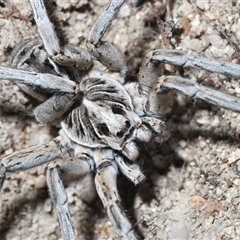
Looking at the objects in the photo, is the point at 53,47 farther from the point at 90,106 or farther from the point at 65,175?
the point at 65,175

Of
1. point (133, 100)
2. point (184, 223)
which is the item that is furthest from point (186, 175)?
point (133, 100)

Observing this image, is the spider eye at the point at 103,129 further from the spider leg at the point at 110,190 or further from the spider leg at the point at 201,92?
the spider leg at the point at 201,92

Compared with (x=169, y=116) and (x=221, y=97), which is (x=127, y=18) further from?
(x=221, y=97)

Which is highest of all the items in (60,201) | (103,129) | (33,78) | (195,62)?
(195,62)

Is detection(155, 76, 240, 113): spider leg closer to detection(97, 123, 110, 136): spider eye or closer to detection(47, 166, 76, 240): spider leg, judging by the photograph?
detection(97, 123, 110, 136): spider eye

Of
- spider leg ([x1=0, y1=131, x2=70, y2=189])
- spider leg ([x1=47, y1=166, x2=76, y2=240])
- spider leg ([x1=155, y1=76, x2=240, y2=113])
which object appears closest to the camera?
spider leg ([x1=155, y1=76, x2=240, y2=113])

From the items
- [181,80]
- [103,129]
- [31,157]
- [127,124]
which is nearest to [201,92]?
[181,80]

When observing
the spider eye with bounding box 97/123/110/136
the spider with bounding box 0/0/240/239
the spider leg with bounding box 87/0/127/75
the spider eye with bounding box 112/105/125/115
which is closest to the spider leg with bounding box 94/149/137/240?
the spider with bounding box 0/0/240/239
